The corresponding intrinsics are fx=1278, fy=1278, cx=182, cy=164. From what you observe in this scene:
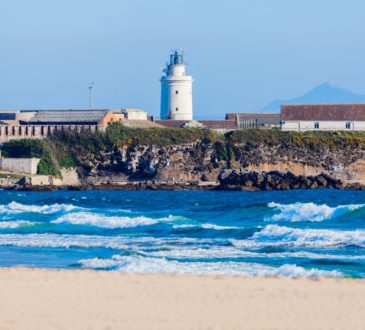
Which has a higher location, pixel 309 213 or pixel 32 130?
pixel 32 130

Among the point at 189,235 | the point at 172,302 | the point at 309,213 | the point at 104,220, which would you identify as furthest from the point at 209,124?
the point at 172,302

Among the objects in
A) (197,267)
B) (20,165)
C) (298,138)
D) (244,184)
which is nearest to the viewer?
(197,267)

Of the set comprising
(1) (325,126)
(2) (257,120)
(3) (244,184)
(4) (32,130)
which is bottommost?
(3) (244,184)

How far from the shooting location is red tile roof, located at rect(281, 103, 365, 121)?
224ft

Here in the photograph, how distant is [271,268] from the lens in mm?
24156

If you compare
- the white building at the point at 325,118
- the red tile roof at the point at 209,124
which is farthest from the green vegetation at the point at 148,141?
the red tile roof at the point at 209,124

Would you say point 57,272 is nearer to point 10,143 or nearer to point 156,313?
point 156,313

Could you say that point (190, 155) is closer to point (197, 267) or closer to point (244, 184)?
point (244, 184)

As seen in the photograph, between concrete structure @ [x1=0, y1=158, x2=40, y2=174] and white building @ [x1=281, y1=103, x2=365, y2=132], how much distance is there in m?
14.4

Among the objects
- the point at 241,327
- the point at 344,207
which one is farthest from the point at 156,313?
the point at 344,207

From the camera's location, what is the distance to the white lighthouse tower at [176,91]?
75062 mm

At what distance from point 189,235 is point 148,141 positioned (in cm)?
3061

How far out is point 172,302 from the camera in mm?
18016

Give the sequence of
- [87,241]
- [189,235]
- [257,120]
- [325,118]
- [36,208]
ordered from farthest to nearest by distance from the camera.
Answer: [257,120]
[325,118]
[36,208]
[189,235]
[87,241]
